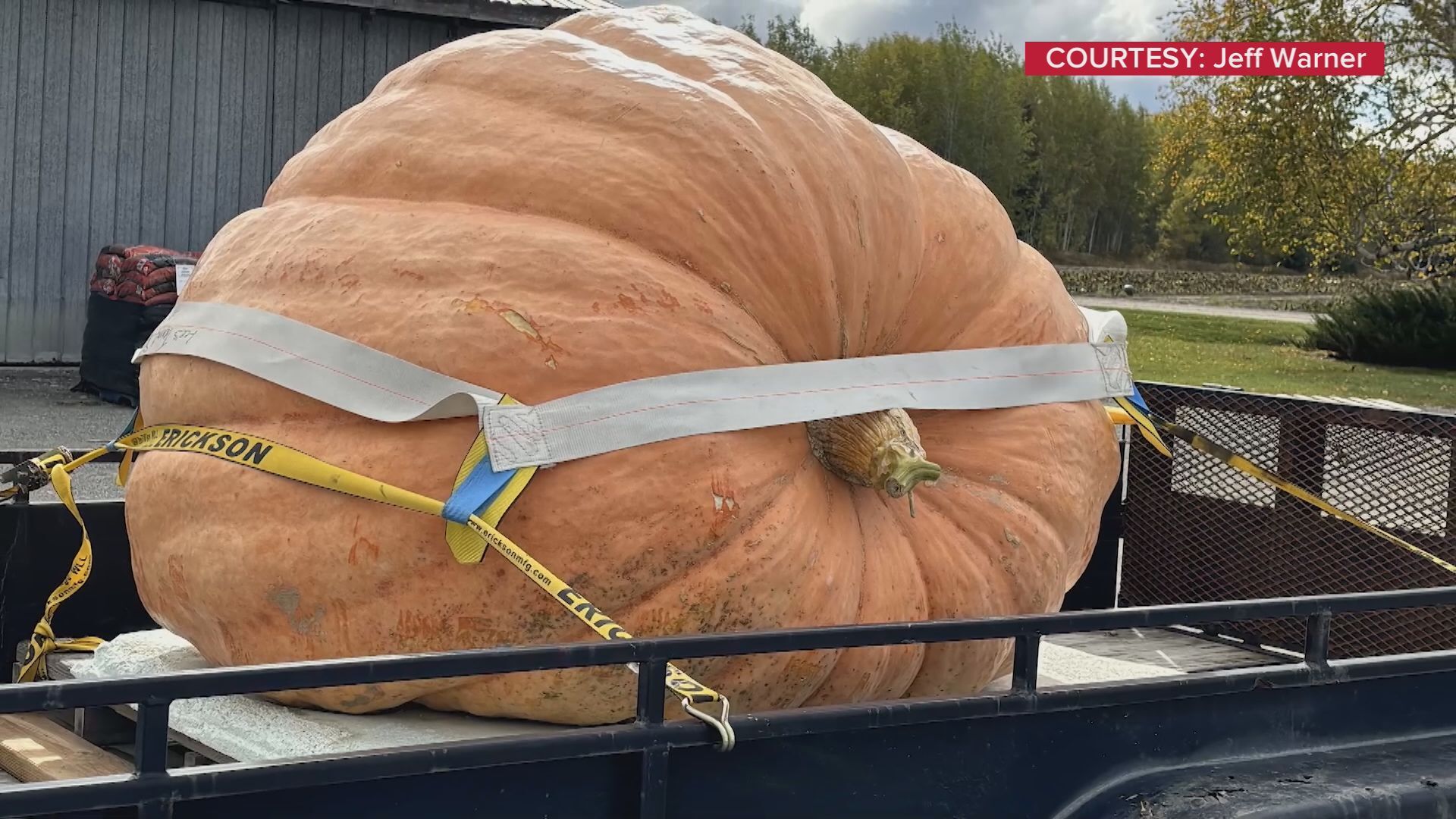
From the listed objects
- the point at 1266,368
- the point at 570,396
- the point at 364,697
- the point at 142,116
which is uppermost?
the point at 142,116

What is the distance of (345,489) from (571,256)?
0.49 m

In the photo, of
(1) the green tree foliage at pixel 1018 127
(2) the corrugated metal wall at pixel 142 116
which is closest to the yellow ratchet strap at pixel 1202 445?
(2) the corrugated metal wall at pixel 142 116

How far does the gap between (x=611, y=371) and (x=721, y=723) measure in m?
0.60

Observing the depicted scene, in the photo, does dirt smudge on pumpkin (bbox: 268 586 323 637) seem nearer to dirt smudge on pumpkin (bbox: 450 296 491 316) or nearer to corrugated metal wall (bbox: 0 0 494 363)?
dirt smudge on pumpkin (bbox: 450 296 491 316)

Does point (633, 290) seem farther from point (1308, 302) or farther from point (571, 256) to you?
point (1308, 302)

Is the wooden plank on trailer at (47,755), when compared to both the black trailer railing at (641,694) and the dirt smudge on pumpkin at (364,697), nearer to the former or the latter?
the dirt smudge on pumpkin at (364,697)

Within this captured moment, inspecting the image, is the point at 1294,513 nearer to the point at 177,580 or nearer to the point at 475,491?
the point at 475,491

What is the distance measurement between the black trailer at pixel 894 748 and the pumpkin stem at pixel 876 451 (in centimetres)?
30

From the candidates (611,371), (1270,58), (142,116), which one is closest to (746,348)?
(611,371)

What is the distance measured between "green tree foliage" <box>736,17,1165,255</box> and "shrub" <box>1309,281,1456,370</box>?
24267mm

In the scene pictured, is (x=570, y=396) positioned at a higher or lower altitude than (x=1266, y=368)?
higher

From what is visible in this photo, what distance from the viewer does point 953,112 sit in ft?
182

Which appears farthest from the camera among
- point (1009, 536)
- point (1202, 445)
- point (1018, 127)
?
point (1018, 127)

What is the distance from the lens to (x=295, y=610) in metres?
2.24
